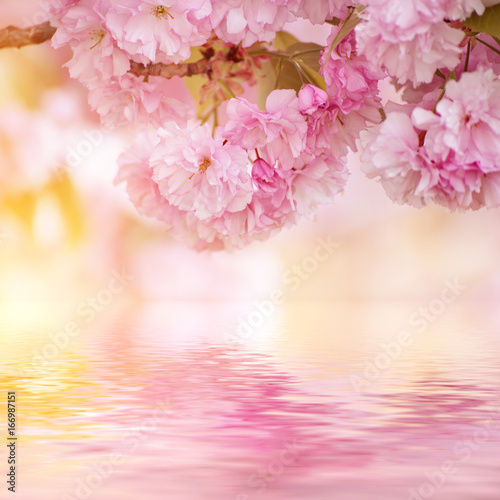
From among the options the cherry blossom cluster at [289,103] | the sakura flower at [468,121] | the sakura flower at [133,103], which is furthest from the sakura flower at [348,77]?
the sakura flower at [133,103]

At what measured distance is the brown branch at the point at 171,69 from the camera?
77cm

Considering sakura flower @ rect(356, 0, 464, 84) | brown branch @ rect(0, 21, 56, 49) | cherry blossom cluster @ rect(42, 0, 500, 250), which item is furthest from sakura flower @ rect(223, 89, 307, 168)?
brown branch @ rect(0, 21, 56, 49)

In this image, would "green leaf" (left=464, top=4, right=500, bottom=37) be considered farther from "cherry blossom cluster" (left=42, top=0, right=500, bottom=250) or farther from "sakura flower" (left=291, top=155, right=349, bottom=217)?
"sakura flower" (left=291, top=155, right=349, bottom=217)

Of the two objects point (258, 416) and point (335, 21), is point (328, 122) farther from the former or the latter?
point (258, 416)

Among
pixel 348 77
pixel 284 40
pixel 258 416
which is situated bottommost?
pixel 258 416

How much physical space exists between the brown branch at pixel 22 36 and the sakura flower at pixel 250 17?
0.80ft

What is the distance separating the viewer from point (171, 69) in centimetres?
79

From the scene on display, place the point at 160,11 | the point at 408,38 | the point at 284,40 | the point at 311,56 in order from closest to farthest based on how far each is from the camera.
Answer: the point at 408,38, the point at 160,11, the point at 311,56, the point at 284,40

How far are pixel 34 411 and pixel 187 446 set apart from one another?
22 cm

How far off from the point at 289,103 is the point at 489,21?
0.59ft

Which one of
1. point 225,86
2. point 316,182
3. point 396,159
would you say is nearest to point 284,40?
point 225,86

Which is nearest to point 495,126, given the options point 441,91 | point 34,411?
point 441,91

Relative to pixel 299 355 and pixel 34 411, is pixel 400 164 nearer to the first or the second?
Result: pixel 34 411

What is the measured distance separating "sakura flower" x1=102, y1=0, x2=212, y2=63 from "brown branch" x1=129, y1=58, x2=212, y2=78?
11cm
